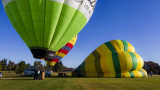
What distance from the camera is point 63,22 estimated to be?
13961 millimetres

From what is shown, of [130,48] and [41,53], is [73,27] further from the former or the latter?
[130,48]

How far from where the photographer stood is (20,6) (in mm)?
12781

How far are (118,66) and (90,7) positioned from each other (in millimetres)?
9777

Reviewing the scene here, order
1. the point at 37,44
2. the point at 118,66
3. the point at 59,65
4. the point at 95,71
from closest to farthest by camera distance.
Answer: the point at 37,44
the point at 118,66
the point at 95,71
the point at 59,65

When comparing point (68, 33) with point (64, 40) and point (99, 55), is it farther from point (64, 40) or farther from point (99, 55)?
point (99, 55)

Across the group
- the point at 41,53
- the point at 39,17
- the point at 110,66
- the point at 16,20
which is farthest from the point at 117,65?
the point at 16,20

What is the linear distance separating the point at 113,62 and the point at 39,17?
12.6 m

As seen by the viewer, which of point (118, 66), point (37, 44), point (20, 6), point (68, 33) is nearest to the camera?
point (20, 6)

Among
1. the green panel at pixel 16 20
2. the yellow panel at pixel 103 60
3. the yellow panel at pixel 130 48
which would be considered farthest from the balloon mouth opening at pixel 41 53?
the yellow panel at pixel 130 48

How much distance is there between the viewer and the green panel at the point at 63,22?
13.7 m

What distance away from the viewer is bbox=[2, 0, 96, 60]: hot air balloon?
12945mm

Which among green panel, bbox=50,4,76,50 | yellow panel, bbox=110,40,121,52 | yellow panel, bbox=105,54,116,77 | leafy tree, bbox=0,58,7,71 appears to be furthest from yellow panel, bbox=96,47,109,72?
leafy tree, bbox=0,58,7,71

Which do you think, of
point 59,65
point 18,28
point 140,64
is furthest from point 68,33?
point 59,65

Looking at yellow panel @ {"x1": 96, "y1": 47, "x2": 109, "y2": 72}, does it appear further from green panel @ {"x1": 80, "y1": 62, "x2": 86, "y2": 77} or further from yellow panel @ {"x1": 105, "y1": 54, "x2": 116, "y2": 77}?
green panel @ {"x1": 80, "y1": 62, "x2": 86, "y2": 77}
